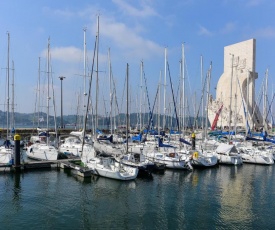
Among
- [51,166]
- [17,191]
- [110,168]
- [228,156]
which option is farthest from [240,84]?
[17,191]

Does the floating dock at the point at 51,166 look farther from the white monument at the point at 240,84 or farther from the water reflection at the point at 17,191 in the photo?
the white monument at the point at 240,84

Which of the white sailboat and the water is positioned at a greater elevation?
the white sailboat

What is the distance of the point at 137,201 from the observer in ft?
64.1

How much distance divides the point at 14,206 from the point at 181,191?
11.6 m

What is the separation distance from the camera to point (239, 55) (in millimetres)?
96875

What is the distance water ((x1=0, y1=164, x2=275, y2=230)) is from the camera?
623 inches

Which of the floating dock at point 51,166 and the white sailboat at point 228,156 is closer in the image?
the floating dock at point 51,166

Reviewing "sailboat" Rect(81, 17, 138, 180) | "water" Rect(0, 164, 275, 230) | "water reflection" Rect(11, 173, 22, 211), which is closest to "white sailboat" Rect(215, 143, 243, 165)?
"water" Rect(0, 164, 275, 230)

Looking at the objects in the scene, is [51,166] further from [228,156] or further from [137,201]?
[228,156]

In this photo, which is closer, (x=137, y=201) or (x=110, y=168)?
(x=137, y=201)

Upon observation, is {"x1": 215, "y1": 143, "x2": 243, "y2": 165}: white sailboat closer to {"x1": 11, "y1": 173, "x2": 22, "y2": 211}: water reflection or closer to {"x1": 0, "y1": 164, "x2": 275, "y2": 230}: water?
{"x1": 0, "y1": 164, "x2": 275, "y2": 230}: water

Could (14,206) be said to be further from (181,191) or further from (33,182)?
(181,191)

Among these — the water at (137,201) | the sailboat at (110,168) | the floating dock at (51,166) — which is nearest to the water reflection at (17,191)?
the water at (137,201)

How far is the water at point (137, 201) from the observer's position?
52.0ft
